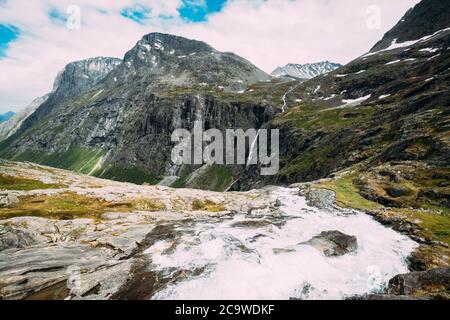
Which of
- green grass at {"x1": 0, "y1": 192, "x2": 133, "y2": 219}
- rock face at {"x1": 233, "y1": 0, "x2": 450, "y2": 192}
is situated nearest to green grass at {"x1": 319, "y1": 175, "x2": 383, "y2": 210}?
rock face at {"x1": 233, "y1": 0, "x2": 450, "y2": 192}

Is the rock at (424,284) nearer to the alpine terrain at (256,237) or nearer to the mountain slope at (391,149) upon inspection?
the alpine terrain at (256,237)

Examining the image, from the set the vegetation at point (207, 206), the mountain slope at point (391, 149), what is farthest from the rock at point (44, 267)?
the mountain slope at point (391, 149)

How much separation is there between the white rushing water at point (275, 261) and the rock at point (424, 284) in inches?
154

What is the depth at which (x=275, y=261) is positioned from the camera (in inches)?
1464

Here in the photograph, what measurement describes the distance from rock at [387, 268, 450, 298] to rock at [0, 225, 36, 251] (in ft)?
145

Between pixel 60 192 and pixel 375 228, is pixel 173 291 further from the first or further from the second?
pixel 60 192

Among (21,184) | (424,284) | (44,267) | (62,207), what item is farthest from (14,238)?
(21,184)

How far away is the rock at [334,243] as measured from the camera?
40.6m

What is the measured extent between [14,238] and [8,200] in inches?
1273

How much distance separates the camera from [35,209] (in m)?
62.7

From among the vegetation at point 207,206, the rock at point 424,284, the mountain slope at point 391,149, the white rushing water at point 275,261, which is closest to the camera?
the rock at point 424,284

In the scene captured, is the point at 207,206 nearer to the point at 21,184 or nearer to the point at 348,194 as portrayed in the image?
the point at 348,194

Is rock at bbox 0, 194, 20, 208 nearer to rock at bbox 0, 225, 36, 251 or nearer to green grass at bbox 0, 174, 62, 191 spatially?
green grass at bbox 0, 174, 62, 191
